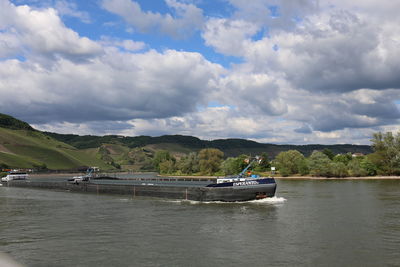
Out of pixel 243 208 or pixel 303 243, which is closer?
pixel 303 243

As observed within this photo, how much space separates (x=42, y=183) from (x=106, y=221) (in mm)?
60922

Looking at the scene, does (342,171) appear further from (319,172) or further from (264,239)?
(264,239)

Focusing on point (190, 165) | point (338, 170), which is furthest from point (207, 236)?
point (190, 165)

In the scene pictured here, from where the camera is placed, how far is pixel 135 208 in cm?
4375

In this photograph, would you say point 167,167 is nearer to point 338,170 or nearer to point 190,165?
point 190,165

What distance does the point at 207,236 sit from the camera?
87.9 ft

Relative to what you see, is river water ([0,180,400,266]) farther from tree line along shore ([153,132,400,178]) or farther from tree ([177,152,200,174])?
tree ([177,152,200,174])

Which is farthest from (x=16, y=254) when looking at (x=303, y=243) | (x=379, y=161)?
(x=379, y=161)

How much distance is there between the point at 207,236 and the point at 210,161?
12235cm

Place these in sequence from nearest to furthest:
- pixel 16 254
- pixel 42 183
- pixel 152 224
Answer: pixel 16 254 → pixel 152 224 → pixel 42 183

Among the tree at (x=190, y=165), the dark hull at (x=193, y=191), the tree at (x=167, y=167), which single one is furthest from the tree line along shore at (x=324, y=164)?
the dark hull at (x=193, y=191)

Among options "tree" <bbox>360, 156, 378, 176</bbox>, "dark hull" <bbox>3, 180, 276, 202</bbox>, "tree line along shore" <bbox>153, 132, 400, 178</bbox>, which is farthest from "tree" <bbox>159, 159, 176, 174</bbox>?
"dark hull" <bbox>3, 180, 276, 202</bbox>

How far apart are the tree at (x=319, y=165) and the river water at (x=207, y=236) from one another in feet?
249

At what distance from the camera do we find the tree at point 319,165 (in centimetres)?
11594
